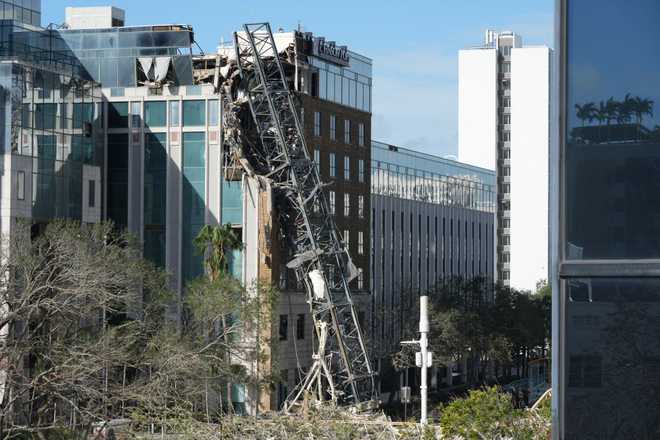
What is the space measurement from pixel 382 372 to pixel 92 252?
1791 inches

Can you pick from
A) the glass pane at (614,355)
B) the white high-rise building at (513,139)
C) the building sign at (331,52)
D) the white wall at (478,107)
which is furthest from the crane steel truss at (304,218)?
the white wall at (478,107)

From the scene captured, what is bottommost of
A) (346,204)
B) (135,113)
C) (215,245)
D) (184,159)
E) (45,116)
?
(215,245)

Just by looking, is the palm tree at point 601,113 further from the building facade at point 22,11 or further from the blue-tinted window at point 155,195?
the building facade at point 22,11

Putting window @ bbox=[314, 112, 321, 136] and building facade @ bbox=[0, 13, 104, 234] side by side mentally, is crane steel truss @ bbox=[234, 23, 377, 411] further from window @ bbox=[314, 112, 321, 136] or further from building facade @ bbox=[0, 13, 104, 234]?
building facade @ bbox=[0, 13, 104, 234]

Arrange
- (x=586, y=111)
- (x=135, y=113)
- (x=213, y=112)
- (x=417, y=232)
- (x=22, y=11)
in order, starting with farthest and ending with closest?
(x=417, y=232)
(x=22, y=11)
(x=135, y=113)
(x=213, y=112)
(x=586, y=111)

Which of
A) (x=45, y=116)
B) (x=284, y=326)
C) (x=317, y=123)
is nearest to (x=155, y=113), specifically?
(x=45, y=116)

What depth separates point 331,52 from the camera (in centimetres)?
8925

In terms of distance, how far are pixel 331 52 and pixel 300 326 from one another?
1835 cm

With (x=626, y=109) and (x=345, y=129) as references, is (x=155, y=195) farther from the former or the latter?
(x=626, y=109)

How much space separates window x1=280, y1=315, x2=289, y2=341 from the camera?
3206 inches

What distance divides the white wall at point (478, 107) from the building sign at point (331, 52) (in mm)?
79519

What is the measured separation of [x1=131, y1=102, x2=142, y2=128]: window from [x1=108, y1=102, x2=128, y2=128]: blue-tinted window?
1.70ft

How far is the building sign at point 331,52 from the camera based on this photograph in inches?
3452

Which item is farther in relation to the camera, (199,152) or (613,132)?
(199,152)
